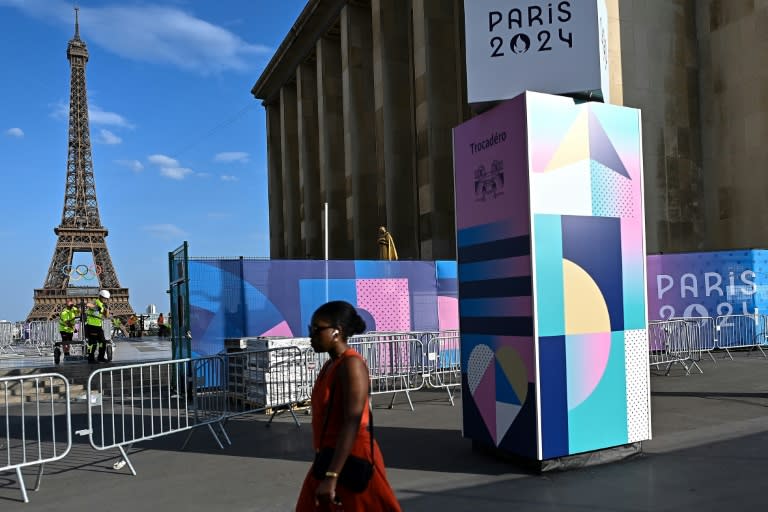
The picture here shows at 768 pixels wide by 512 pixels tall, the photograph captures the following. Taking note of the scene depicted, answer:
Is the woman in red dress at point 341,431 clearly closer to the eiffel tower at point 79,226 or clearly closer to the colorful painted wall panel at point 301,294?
the colorful painted wall panel at point 301,294

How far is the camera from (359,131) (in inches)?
1433

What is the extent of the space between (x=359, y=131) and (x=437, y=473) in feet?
102

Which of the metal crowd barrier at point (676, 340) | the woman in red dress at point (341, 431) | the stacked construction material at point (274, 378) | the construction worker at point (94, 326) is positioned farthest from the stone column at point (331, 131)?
the woman in red dress at point (341, 431)

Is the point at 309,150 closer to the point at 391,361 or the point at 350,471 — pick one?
the point at 391,361

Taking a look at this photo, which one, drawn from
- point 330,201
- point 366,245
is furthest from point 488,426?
point 330,201

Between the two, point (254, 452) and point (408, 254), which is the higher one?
point (408, 254)

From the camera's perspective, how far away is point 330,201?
41125mm

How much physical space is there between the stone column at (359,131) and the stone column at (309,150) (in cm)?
1024

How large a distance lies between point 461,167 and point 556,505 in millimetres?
3767

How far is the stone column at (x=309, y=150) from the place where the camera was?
153 feet

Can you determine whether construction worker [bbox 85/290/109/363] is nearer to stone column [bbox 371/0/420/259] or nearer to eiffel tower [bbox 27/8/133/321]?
stone column [bbox 371/0/420/259]

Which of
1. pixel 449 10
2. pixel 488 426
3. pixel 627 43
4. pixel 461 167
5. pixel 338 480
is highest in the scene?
pixel 449 10

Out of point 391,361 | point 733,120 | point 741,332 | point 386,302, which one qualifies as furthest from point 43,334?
point 733,120

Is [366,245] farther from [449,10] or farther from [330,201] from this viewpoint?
[449,10]
